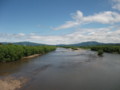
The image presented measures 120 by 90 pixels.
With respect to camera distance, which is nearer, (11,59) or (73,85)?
(73,85)

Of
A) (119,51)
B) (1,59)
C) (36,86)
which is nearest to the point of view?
(36,86)

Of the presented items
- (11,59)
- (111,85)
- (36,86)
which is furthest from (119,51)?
(36,86)

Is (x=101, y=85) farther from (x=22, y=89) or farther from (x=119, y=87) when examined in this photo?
(x=22, y=89)

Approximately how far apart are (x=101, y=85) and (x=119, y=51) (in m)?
54.1

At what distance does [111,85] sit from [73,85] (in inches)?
154

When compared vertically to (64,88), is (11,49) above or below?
above

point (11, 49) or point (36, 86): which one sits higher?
point (11, 49)

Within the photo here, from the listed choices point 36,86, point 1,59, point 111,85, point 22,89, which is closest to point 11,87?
point 22,89

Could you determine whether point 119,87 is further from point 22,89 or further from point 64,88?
point 22,89

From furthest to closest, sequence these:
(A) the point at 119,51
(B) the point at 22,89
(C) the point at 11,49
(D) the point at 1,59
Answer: (A) the point at 119,51 < (C) the point at 11,49 < (D) the point at 1,59 < (B) the point at 22,89

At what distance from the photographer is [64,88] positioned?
1361 cm

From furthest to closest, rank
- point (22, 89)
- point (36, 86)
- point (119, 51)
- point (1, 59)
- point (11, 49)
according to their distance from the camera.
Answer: point (119, 51), point (11, 49), point (1, 59), point (36, 86), point (22, 89)

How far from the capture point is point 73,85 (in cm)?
1461

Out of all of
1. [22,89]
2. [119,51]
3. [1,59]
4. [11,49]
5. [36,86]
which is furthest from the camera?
[119,51]
